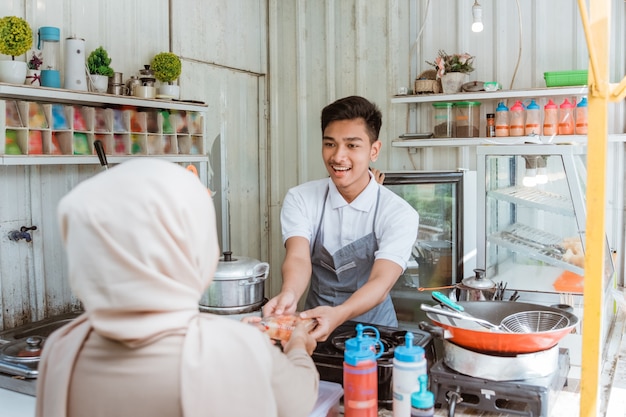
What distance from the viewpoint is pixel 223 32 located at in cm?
455

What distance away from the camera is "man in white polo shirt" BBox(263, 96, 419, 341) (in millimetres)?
2590

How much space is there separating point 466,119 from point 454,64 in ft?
1.24

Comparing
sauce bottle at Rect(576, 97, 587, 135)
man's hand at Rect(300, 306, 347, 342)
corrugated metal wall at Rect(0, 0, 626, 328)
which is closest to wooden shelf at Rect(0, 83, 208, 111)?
corrugated metal wall at Rect(0, 0, 626, 328)

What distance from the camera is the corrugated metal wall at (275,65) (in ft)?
10.9

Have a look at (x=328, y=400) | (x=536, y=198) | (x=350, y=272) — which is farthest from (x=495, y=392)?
(x=536, y=198)

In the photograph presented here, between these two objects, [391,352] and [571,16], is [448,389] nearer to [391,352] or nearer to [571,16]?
[391,352]

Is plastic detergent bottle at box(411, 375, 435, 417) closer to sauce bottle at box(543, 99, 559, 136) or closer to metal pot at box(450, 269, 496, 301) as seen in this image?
metal pot at box(450, 269, 496, 301)

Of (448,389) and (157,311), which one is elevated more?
(157,311)

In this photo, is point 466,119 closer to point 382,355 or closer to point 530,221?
point 530,221

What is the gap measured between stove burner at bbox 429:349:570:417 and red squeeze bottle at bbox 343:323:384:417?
290 millimetres

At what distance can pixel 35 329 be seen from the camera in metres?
2.81

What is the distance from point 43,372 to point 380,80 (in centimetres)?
384

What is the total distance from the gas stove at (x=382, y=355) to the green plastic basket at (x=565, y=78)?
241cm

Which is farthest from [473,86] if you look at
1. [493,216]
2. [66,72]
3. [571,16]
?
[66,72]
